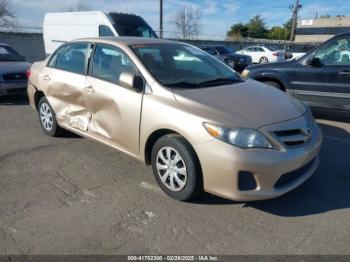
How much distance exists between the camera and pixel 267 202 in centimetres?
346

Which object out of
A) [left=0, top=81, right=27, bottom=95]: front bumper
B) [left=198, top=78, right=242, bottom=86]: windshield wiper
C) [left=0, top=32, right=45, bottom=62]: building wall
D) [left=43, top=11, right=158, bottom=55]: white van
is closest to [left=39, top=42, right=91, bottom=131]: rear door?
[left=198, top=78, right=242, bottom=86]: windshield wiper

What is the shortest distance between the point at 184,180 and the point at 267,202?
895 millimetres

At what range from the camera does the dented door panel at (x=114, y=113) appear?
12.3 ft

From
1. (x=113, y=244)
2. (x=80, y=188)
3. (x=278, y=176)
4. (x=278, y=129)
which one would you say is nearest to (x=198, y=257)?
(x=113, y=244)

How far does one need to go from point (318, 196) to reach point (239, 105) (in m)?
1.32

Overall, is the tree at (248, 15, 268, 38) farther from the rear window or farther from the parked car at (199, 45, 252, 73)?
the rear window

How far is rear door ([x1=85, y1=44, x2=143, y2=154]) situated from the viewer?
3.78 metres

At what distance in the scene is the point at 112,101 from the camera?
13.0ft

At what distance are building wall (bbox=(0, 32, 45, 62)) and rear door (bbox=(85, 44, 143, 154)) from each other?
1707cm

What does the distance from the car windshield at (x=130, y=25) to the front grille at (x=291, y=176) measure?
9.76 m

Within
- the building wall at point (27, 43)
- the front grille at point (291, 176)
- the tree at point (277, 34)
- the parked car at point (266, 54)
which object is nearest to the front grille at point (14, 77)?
the front grille at point (291, 176)

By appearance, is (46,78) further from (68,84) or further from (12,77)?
(12,77)

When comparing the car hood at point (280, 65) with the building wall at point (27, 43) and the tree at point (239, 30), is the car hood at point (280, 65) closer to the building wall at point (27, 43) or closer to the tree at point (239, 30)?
the building wall at point (27, 43)

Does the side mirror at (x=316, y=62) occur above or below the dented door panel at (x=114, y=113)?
above
